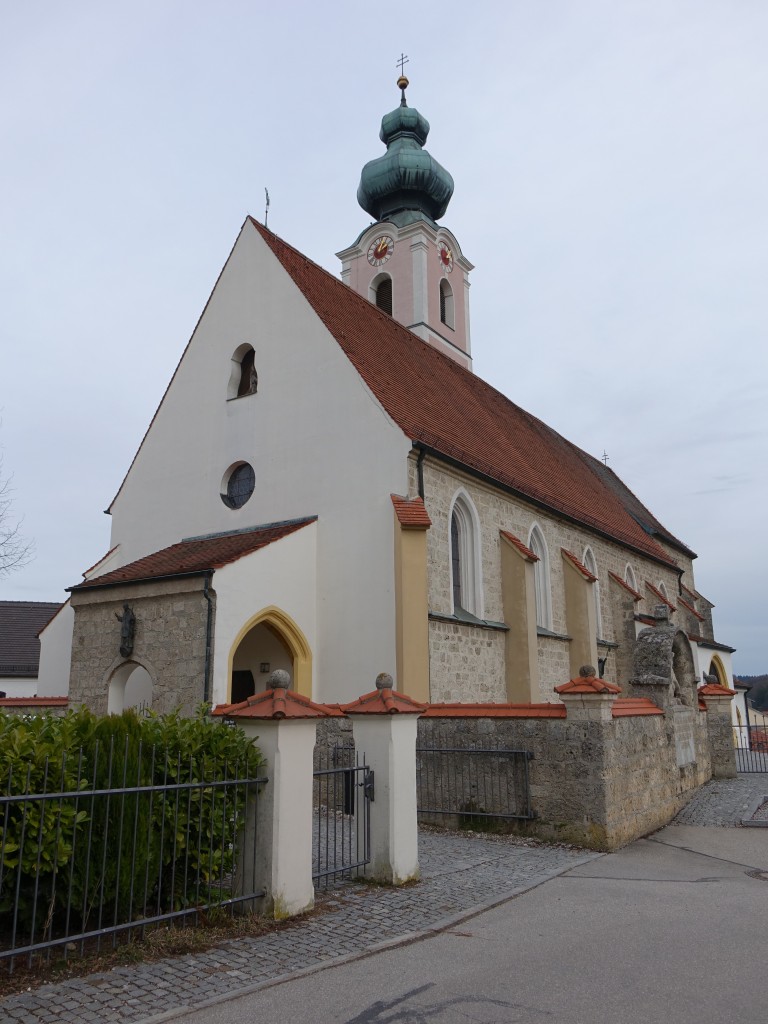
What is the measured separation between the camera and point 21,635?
30328mm

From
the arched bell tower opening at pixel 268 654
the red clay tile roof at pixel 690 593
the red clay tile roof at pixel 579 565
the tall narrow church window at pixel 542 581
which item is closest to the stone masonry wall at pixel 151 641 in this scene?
the arched bell tower opening at pixel 268 654

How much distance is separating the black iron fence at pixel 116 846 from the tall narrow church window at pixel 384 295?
2375 cm

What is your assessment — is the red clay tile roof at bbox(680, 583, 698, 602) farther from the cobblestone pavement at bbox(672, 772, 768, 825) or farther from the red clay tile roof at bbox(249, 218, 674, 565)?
the cobblestone pavement at bbox(672, 772, 768, 825)

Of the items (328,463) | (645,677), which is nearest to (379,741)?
(645,677)

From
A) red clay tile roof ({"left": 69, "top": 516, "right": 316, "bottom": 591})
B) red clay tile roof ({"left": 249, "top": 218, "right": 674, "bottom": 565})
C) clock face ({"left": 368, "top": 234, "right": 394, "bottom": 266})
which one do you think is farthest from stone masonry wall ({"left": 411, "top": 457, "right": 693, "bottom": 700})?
clock face ({"left": 368, "top": 234, "right": 394, "bottom": 266})

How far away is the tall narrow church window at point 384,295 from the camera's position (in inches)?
1112

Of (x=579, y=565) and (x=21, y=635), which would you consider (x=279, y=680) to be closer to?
(x=579, y=565)

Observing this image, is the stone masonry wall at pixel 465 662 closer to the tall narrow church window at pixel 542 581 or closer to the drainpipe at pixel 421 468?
the drainpipe at pixel 421 468

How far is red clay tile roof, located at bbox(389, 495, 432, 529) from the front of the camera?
13711 millimetres

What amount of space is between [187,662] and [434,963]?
8272mm

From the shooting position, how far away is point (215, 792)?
6020mm

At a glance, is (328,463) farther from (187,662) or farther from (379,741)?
(379,741)

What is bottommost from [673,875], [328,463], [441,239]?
[673,875]

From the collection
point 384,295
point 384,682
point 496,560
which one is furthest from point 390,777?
point 384,295
